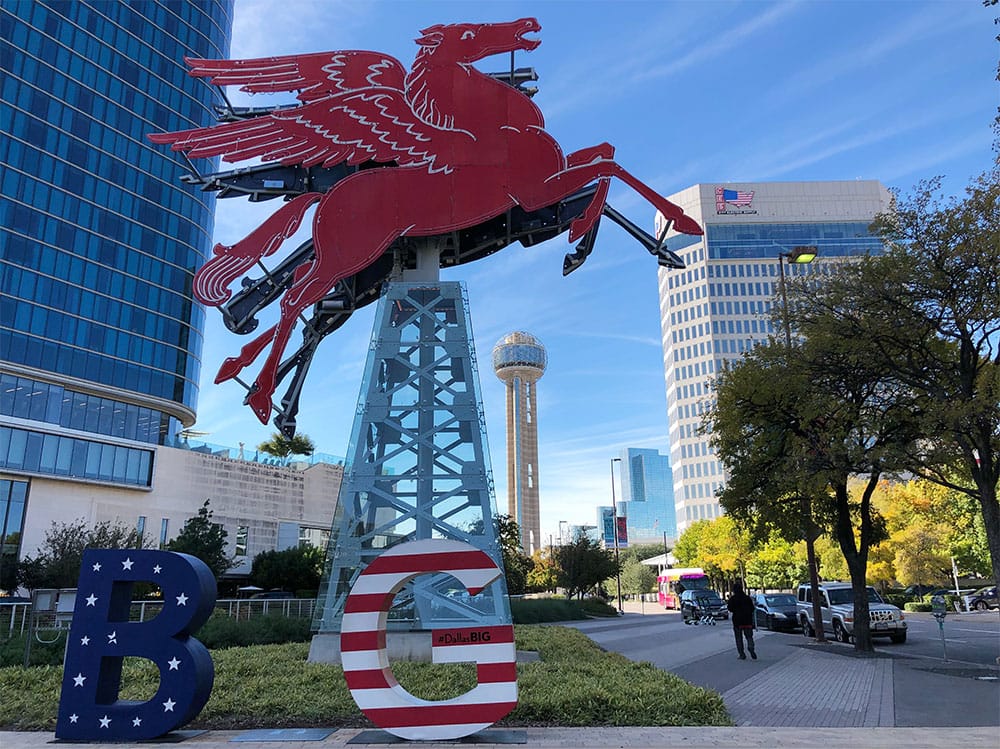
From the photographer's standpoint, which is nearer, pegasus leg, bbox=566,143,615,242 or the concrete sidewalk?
the concrete sidewalk

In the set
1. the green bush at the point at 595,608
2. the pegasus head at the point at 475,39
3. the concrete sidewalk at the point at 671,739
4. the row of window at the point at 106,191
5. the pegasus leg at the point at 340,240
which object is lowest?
the green bush at the point at 595,608

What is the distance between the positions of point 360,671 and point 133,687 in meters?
4.96

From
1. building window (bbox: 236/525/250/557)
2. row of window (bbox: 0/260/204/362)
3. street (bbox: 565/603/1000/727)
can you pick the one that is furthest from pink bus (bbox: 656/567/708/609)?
row of window (bbox: 0/260/204/362)

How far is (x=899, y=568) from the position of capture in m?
44.8

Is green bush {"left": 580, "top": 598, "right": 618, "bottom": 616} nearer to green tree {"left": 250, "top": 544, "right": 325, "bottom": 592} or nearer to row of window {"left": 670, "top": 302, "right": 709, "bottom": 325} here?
green tree {"left": 250, "top": 544, "right": 325, "bottom": 592}

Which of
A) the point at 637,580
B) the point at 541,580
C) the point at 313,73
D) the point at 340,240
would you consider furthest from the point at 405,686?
the point at 637,580

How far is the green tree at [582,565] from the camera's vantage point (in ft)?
165

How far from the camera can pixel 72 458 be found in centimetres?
4819

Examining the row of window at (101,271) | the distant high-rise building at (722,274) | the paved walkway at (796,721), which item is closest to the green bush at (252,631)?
the paved walkway at (796,721)

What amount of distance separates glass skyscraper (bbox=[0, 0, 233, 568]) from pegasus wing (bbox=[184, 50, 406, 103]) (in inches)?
1484

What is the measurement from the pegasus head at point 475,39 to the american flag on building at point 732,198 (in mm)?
108929

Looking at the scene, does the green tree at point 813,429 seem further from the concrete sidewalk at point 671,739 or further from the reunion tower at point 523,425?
the reunion tower at point 523,425

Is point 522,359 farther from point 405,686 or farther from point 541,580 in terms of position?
point 405,686

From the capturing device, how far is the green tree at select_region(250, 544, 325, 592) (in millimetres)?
43875
